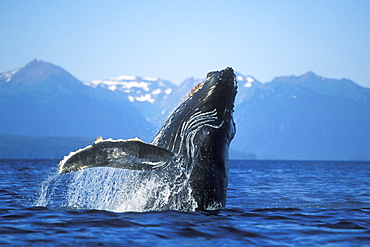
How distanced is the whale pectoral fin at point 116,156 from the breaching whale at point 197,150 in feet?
0.04

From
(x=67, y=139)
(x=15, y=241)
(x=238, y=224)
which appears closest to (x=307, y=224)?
(x=238, y=224)

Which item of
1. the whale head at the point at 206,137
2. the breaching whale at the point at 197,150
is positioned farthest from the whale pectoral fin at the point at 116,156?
the whale head at the point at 206,137

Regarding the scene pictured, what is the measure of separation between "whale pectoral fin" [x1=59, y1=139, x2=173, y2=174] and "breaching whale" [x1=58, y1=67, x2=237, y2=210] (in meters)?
0.01

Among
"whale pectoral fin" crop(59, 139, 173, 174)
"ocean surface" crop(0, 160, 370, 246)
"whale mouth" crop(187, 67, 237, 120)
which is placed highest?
"whale mouth" crop(187, 67, 237, 120)

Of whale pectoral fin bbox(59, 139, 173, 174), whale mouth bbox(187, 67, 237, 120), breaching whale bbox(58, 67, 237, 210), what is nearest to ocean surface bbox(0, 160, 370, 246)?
breaching whale bbox(58, 67, 237, 210)

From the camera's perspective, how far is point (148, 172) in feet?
23.2

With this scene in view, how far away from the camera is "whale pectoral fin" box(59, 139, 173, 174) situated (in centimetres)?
625

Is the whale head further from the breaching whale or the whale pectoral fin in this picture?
the whale pectoral fin

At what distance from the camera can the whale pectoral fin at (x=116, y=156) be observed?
6.25 metres

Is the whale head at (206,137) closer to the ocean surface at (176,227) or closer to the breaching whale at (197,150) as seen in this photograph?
the breaching whale at (197,150)

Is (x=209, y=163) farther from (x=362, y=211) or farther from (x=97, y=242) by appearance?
(x=362, y=211)

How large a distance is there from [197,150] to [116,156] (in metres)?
1.23

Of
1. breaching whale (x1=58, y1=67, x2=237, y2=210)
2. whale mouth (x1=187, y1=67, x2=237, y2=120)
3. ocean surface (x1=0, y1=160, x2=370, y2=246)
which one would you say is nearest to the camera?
ocean surface (x1=0, y1=160, x2=370, y2=246)

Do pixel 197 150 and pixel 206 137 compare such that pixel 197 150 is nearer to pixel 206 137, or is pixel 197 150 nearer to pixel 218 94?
pixel 206 137
